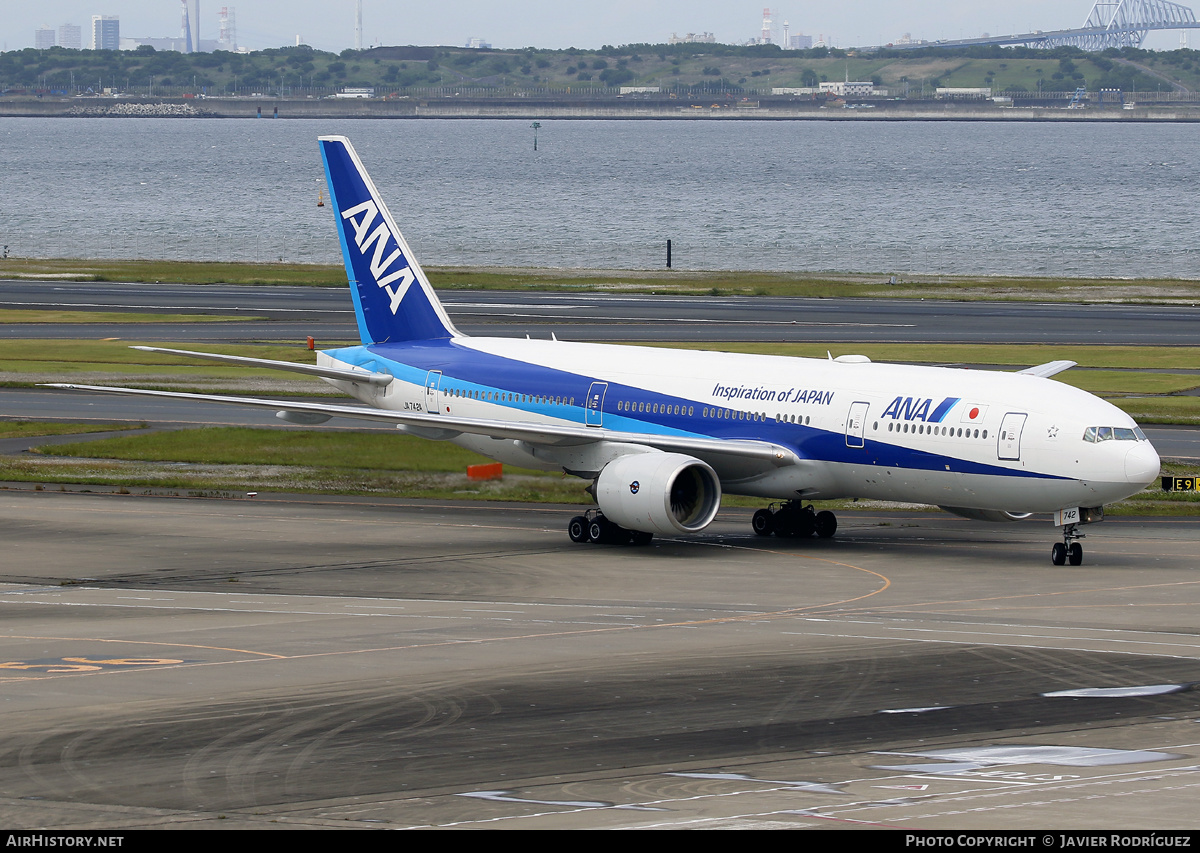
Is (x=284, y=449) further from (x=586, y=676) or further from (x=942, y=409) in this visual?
(x=586, y=676)

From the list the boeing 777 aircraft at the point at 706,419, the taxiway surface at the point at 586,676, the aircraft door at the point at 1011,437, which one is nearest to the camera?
the taxiway surface at the point at 586,676

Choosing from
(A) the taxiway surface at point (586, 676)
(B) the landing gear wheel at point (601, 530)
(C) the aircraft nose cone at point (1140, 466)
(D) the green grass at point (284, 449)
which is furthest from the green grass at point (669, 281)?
(C) the aircraft nose cone at point (1140, 466)

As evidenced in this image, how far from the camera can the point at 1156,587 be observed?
3800cm

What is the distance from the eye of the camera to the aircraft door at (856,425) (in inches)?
1668

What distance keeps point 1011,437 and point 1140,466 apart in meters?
3.15

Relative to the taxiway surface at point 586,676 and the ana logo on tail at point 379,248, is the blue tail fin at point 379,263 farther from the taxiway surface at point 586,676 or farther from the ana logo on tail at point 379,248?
the taxiway surface at point 586,676

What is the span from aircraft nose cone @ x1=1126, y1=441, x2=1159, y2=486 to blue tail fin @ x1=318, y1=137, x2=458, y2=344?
22384 mm

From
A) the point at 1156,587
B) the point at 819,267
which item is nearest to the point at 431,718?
the point at 1156,587

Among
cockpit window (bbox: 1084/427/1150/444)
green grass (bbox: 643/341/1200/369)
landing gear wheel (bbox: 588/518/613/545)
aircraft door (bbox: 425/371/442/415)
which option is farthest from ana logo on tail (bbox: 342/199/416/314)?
green grass (bbox: 643/341/1200/369)

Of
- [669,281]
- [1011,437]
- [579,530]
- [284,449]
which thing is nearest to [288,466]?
[284,449]

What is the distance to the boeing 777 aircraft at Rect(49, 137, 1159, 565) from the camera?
132ft

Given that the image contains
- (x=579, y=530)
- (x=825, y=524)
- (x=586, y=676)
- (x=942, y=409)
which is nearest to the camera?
(x=586, y=676)

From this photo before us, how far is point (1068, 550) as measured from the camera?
41.1 meters

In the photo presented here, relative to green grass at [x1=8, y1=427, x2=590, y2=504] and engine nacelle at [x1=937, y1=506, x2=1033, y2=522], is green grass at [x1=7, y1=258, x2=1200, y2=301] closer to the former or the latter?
green grass at [x1=8, y1=427, x2=590, y2=504]
